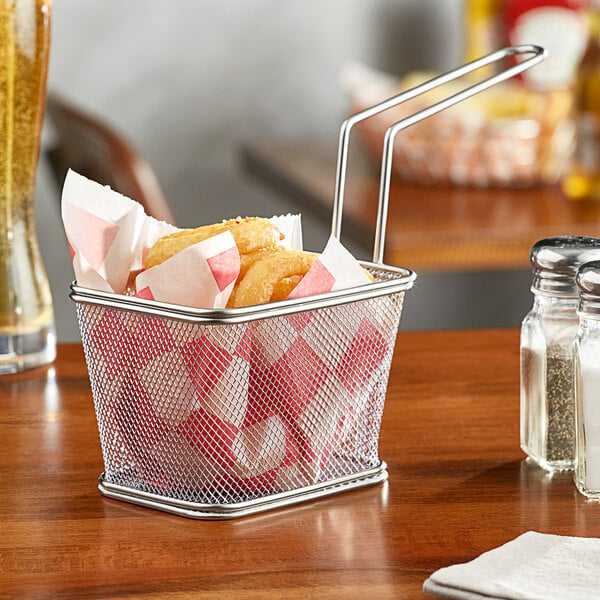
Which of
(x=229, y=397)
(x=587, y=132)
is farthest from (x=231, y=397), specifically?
(x=587, y=132)

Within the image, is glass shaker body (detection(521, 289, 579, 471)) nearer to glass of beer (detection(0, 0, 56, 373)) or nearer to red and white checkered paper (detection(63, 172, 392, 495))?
red and white checkered paper (detection(63, 172, 392, 495))

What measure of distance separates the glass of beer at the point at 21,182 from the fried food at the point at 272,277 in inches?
13.3

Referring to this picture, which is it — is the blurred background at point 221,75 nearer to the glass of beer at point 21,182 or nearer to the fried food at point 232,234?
the glass of beer at point 21,182

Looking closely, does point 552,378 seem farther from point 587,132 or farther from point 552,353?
point 587,132

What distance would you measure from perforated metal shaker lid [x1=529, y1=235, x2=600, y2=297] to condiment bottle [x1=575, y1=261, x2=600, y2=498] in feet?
0.12

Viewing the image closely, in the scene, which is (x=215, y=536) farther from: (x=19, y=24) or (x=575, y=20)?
(x=575, y=20)

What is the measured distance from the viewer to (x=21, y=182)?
863 mm

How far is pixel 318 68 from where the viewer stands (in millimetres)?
2551

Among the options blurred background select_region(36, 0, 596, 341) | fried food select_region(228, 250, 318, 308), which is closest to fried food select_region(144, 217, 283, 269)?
fried food select_region(228, 250, 318, 308)

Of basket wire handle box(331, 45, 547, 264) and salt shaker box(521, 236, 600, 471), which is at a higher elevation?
basket wire handle box(331, 45, 547, 264)

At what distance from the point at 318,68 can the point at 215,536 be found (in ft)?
6.95

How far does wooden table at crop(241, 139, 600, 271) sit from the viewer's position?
1466mm

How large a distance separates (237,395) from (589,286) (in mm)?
183

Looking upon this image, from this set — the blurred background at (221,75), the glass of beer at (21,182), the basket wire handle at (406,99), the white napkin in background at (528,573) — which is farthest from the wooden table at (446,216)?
the white napkin in background at (528,573)
